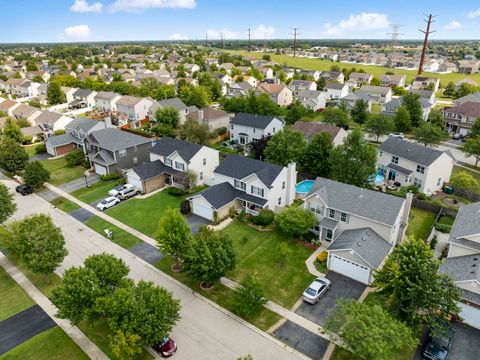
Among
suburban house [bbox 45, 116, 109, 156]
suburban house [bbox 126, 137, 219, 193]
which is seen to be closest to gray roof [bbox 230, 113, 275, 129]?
suburban house [bbox 126, 137, 219, 193]

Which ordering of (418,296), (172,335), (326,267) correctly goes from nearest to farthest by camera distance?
(418,296)
(172,335)
(326,267)

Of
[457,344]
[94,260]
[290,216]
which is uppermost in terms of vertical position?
[94,260]

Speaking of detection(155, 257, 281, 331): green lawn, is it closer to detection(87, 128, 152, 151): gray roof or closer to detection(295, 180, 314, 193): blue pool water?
detection(295, 180, 314, 193): blue pool water

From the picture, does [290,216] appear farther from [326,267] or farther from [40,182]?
[40,182]

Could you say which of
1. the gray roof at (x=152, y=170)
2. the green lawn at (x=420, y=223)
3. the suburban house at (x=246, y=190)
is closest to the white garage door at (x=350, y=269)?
the green lawn at (x=420, y=223)

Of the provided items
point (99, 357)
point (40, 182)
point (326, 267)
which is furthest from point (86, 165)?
point (326, 267)

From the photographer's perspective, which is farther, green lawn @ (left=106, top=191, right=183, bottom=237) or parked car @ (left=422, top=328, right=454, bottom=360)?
green lawn @ (left=106, top=191, right=183, bottom=237)

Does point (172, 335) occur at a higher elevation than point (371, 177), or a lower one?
lower
